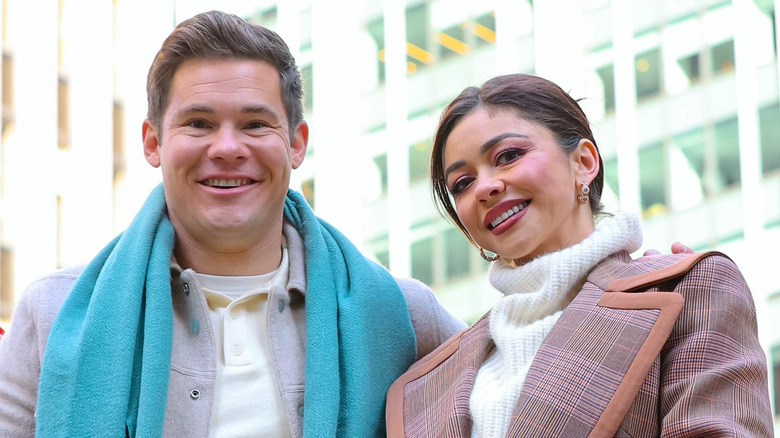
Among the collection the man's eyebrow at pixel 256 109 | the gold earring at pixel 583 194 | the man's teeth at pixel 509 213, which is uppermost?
the man's eyebrow at pixel 256 109

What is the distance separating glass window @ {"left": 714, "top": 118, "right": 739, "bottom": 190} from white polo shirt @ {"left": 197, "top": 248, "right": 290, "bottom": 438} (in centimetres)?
1825

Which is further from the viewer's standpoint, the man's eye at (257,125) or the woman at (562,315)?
the man's eye at (257,125)

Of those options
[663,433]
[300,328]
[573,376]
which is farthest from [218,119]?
[663,433]

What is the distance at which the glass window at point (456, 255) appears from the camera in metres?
22.2

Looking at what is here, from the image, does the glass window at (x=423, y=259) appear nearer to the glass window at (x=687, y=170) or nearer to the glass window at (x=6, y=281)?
the glass window at (x=687, y=170)

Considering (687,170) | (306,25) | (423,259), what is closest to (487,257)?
(687,170)

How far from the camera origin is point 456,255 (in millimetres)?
22422

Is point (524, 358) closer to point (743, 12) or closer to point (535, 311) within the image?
point (535, 311)

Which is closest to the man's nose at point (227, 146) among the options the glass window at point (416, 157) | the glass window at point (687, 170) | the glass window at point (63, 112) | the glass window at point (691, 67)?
the glass window at point (687, 170)

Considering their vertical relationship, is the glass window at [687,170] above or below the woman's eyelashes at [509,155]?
above

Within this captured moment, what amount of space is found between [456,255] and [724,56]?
5916 millimetres

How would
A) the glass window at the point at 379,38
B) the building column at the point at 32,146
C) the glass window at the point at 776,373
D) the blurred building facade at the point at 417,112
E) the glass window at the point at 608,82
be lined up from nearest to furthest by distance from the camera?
1. the glass window at the point at 776,373
2. the blurred building facade at the point at 417,112
3. the building column at the point at 32,146
4. the glass window at the point at 608,82
5. the glass window at the point at 379,38

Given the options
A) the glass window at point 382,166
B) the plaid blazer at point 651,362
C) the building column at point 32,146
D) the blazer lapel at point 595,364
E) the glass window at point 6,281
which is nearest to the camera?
Answer: the plaid blazer at point 651,362

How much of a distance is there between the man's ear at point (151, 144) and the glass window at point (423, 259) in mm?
19233
